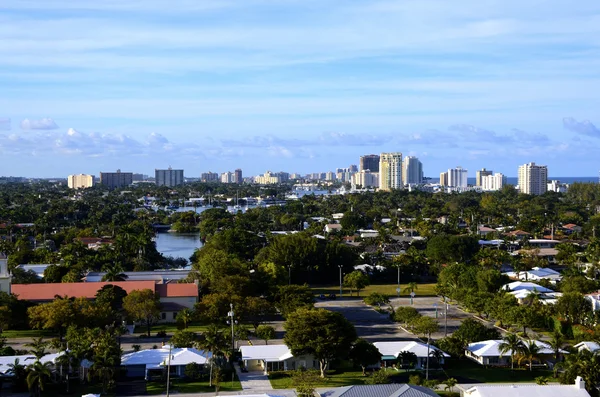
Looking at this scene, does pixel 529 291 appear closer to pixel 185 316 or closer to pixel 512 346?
pixel 512 346

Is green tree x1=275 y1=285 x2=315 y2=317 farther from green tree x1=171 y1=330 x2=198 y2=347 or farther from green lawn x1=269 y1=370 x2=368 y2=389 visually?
green lawn x1=269 y1=370 x2=368 y2=389

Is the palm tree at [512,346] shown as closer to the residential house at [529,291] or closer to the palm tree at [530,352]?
the palm tree at [530,352]

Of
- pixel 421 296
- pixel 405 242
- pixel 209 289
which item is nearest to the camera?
pixel 209 289

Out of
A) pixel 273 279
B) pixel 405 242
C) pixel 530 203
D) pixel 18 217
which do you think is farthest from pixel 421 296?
pixel 530 203

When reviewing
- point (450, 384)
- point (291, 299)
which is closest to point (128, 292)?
point (291, 299)

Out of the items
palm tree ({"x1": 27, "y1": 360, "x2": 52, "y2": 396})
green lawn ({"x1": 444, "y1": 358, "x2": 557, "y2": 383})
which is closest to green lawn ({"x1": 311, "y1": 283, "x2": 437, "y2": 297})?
green lawn ({"x1": 444, "y1": 358, "x2": 557, "y2": 383})

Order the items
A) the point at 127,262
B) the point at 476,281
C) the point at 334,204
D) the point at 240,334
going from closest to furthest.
Result: the point at 240,334, the point at 476,281, the point at 127,262, the point at 334,204

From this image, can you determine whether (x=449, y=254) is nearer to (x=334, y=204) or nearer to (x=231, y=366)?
(x=231, y=366)
